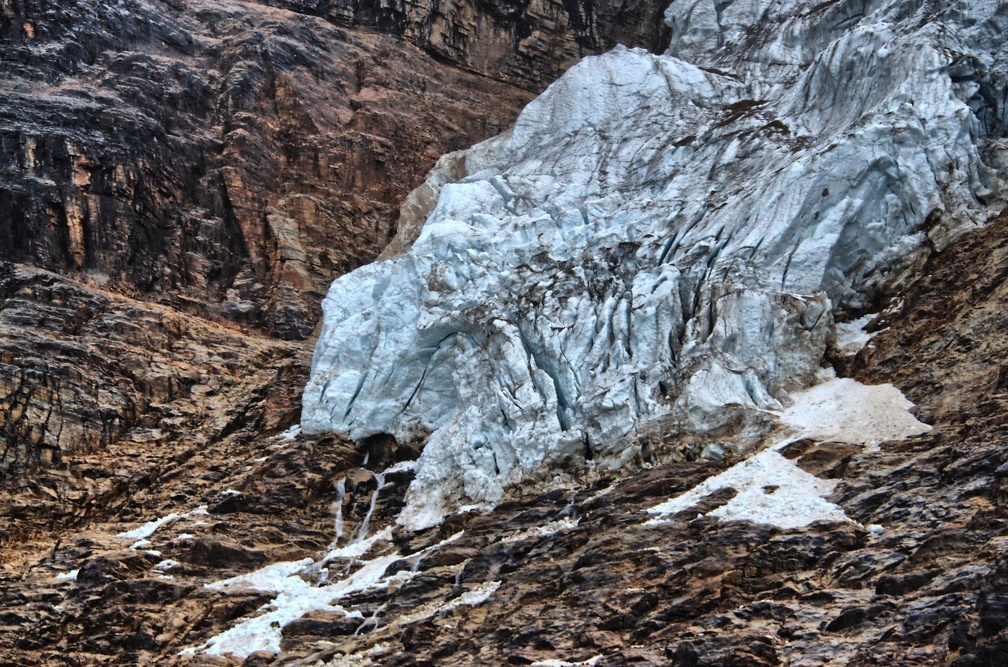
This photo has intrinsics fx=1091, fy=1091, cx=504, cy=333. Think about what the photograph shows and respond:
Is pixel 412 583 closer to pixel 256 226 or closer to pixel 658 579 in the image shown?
pixel 658 579

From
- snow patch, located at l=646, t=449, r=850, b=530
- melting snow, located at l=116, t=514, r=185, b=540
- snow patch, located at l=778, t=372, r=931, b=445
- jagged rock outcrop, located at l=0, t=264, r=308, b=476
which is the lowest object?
melting snow, located at l=116, t=514, r=185, b=540

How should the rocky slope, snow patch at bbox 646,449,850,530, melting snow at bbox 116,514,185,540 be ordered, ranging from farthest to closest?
1. melting snow at bbox 116,514,185,540
2. snow patch at bbox 646,449,850,530
3. the rocky slope

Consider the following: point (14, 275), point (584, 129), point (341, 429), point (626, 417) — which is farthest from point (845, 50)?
point (14, 275)

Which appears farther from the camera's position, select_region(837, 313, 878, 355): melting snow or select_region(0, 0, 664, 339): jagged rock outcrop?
select_region(0, 0, 664, 339): jagged rock outcrop

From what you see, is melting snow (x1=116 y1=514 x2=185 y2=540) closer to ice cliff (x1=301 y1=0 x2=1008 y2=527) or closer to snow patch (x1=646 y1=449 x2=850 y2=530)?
ice cliff (x1=301 y1=0 x2=1008 y2=527)

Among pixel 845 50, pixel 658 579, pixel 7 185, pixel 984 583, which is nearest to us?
pixel 984 583

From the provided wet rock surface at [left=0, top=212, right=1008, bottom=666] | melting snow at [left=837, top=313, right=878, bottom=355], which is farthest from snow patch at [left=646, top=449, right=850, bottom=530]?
melting snow at [left=837, top=313, right=878, bottom=355]

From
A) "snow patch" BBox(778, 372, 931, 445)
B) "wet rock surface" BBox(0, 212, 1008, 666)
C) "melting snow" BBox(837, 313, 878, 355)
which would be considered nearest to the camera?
"wet rock surface" BBox(0, 212, 1008, 666)
